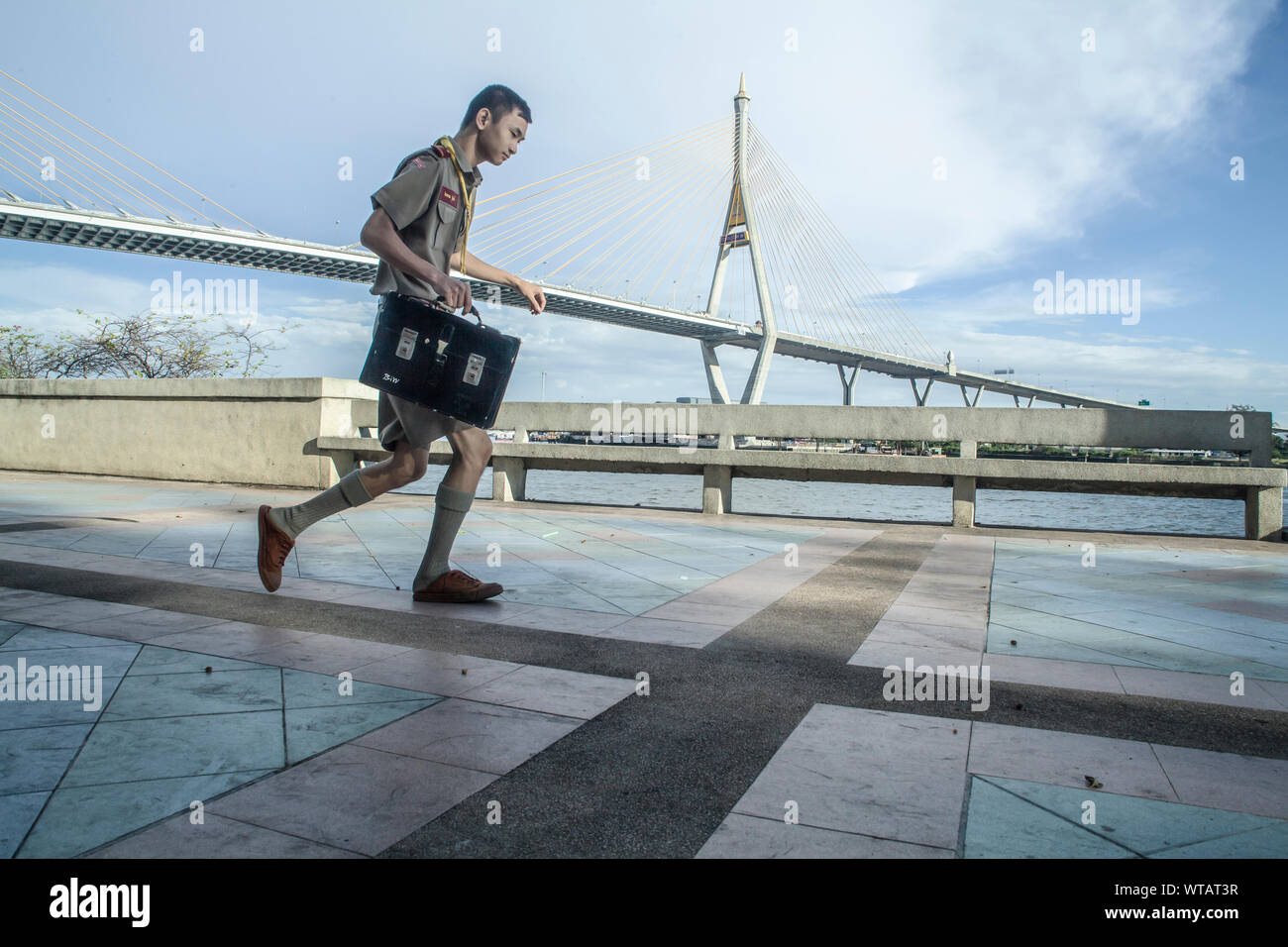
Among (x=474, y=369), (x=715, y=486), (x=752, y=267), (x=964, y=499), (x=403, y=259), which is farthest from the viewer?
(x=752, y=267)

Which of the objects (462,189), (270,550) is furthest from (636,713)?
(462,189)

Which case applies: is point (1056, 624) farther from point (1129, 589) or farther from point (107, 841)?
point (107, 841)

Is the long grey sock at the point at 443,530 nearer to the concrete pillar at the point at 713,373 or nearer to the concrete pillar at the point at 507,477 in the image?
the concrete pillar at the point at 507,477

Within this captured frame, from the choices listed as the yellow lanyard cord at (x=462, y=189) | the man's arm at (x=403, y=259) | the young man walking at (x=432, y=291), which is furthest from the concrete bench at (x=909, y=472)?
the man's arm at (x=403, y=259)

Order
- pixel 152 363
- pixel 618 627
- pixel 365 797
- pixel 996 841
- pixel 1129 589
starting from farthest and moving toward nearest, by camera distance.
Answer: pixel 152 363, pixel 1129 589, pixel 618 627, pixel 365 797, pixel 996 841

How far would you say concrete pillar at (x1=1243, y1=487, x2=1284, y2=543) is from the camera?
6535 mm

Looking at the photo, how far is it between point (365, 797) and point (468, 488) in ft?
6.67

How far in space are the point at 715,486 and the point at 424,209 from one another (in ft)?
17.0

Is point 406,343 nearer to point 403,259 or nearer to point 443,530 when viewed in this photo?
point 403,259

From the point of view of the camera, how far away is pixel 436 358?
10.7 ft

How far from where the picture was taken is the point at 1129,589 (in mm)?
4367

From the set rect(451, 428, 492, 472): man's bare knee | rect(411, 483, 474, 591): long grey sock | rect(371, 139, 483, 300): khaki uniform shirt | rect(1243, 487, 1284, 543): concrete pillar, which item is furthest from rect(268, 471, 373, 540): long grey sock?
rect(1243, 487, 1284, 543): concrete pillar

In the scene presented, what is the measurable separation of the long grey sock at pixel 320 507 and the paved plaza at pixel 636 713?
1.17 feet
